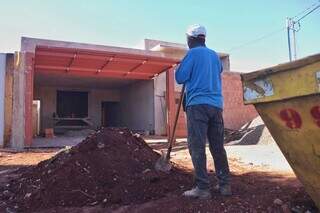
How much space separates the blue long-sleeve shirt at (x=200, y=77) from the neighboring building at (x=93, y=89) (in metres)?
9.57

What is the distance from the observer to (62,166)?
4652 mm

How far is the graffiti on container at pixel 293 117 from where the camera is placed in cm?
261

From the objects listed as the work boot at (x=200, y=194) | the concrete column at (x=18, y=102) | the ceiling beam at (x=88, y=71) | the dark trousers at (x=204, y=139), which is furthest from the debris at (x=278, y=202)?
the ceiling beam at (x=88, y=71)

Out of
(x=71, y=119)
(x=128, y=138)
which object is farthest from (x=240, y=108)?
(x=128, y=138)

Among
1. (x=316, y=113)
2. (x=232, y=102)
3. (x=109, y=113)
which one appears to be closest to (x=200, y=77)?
(x=316, y=113)

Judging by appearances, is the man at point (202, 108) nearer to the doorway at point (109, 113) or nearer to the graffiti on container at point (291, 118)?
the graffiti on container at point (291, 118)

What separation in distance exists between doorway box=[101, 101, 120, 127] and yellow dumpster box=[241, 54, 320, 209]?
23.3 meters

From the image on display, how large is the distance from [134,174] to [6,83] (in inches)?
366

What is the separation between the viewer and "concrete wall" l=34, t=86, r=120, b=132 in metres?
24.0

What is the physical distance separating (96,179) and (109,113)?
75.5 feet

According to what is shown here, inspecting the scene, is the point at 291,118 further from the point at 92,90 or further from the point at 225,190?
the point at 92,90

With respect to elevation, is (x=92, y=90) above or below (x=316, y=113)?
above

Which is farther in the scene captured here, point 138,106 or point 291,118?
point 138,106

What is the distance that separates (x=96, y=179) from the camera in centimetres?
446
